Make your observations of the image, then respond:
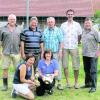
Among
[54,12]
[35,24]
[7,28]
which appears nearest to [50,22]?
[35,24]

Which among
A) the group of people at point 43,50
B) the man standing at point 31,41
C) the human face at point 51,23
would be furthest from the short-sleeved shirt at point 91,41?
the man standing at point 31,41

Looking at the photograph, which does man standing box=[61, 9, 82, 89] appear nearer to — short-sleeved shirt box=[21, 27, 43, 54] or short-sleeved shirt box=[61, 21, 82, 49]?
short-sleeved shirt box=[61, 21, 82, 49]

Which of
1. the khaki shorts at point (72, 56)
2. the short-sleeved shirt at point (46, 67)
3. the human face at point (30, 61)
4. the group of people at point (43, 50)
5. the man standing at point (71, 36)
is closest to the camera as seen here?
the human face at point (30, 61)

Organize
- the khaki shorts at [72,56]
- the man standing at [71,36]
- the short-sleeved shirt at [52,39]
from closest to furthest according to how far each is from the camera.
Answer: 1. the short-sleeved shirt at [52,39]
2. the man standing at [71,36]
3. the khaki shorts at [72,56]

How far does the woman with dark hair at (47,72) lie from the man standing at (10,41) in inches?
24.1

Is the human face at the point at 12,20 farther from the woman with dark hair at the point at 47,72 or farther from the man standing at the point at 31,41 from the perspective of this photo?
the woman with dark hair at the point at 47,72

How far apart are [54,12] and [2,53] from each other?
17119mm

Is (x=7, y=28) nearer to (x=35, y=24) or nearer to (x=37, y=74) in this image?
(x=35, y=24)

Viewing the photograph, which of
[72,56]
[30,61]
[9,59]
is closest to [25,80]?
[30,61]

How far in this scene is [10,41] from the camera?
926 centimetres

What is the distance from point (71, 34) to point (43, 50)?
76 centimetres

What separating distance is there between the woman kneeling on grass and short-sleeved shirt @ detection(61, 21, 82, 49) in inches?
46.6

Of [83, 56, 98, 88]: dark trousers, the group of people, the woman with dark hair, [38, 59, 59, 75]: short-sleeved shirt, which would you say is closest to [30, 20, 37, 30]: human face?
the group of people

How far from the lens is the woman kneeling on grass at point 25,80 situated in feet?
28.7
